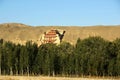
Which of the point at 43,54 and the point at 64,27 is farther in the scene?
the point at 64,27

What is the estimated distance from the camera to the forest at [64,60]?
8138 cm

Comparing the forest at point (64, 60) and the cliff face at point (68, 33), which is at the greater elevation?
the cliff face at point (68, 33)

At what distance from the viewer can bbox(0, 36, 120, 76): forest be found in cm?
8138

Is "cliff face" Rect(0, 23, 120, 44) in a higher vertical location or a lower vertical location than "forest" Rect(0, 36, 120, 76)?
higher

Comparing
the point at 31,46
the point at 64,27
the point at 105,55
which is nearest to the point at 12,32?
the point at 64,27

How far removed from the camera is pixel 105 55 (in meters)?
83.6

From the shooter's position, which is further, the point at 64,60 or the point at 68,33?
the point at 68,33

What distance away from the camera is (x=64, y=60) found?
85438 millimetres

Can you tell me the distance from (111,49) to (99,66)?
25.3ft

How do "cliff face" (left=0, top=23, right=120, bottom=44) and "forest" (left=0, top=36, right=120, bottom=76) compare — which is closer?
"forest" (left=0, top=36, right=120, bottom=76)

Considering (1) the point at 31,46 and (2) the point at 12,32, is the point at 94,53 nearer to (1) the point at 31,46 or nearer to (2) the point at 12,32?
(1) the point at 31,46

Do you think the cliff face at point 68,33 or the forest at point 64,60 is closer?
the forest at point 64,60

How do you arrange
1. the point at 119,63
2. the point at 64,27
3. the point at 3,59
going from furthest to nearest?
the point at 64,27, the point at 3,59, the point at 119,63

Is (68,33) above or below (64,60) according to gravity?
above
